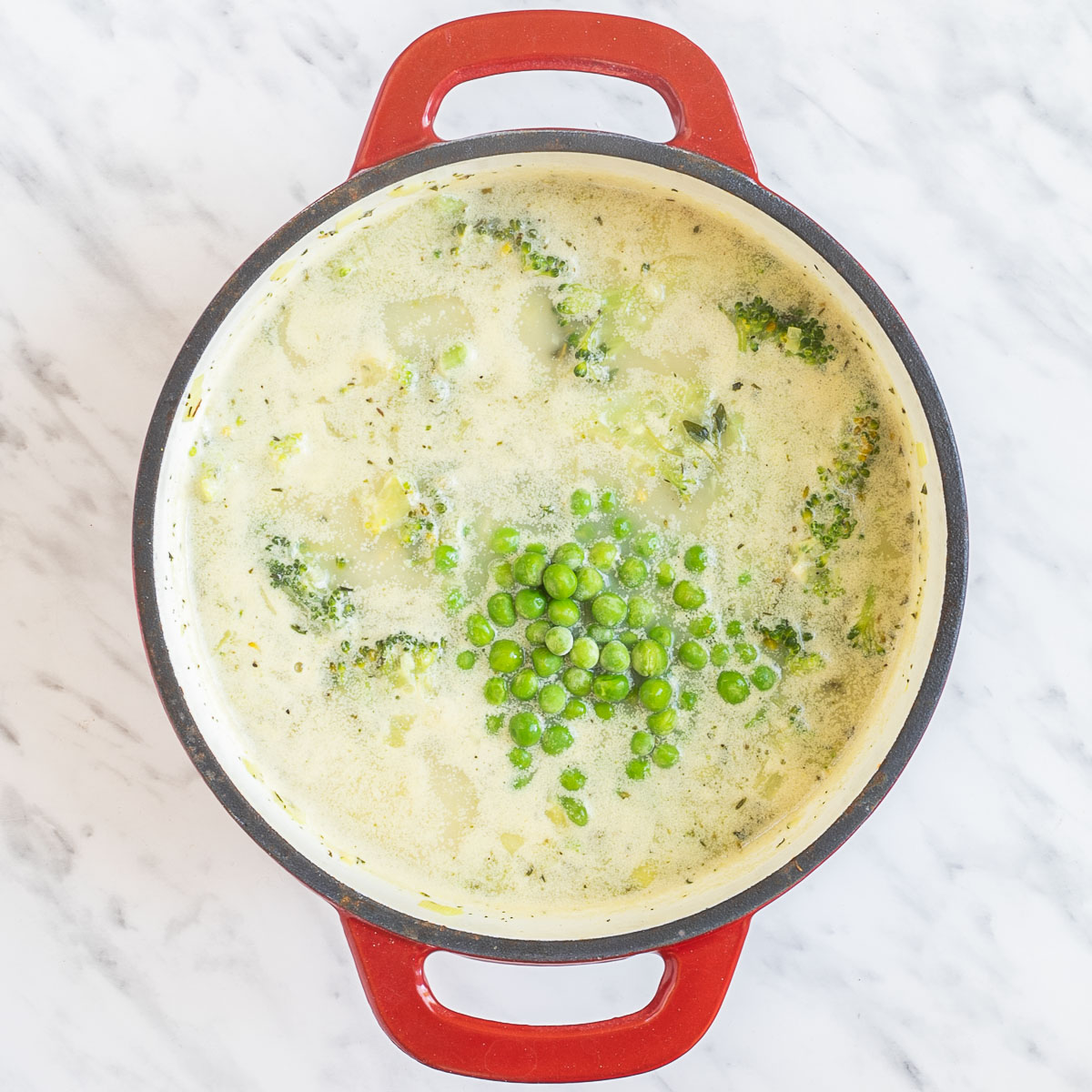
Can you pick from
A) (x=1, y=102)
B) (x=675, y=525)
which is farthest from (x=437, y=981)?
(x=1, y=102)

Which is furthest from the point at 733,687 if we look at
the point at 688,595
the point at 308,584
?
the point at 308,584

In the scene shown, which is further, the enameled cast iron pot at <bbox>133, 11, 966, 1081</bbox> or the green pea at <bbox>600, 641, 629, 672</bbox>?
the green pea at <bbox>600, 641, 629, 672</bbox>

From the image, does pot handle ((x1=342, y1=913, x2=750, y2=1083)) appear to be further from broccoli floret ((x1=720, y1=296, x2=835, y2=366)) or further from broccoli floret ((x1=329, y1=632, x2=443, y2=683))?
broccoli floret ((x1=720, y1=296, x2=835, y2=366))

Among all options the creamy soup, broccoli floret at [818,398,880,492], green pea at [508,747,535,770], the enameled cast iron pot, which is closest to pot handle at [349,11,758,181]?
the enameled cast iron pot

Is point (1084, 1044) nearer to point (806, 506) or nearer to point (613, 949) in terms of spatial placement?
point (613, 949)

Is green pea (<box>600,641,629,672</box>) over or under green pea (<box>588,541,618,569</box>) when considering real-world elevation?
under

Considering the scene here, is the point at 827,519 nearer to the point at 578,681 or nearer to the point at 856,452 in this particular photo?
the point at 856,452

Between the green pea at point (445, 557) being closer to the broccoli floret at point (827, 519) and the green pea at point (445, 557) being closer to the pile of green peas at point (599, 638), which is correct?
the pile of green peas at point (599, 638)
